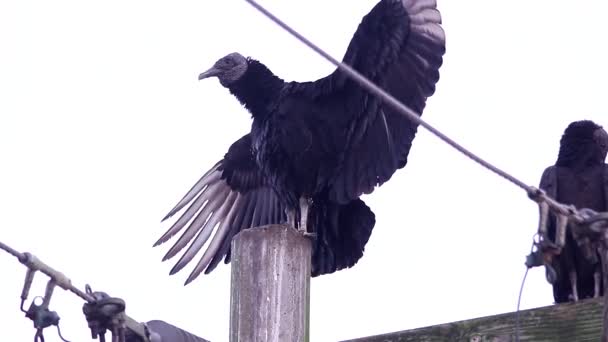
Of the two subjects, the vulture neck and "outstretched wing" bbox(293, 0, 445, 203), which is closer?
"outstretched wing" bbox(293, 0, 445, 203)

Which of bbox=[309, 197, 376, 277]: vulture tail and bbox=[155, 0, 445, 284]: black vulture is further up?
bbox=[155, 0, 445, 284]: black vulture

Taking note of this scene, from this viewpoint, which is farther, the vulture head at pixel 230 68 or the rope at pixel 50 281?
the vulture head at pixel 230 68

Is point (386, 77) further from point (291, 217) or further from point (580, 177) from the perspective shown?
point (580, 177)

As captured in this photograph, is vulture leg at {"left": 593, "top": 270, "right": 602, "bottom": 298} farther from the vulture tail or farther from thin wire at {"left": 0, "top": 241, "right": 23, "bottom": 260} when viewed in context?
thin wire at {"left": 0, "top": 241, "right": 23, "bottom": 260}

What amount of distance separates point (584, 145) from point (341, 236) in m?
1.21

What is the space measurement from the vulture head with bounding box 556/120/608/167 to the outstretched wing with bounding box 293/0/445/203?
2.29 ft

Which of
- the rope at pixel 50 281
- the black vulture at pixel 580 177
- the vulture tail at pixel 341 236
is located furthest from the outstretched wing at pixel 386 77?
the rope at pixel 50 281

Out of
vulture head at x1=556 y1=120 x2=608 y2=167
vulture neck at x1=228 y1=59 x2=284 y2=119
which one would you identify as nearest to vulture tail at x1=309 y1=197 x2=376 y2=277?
vulture neck at x1=228 y1=59 x2=284 y2=119

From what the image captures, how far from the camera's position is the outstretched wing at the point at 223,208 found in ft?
21.2

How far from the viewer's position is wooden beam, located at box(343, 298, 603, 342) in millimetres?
3242

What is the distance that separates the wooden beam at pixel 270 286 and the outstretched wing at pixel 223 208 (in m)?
2.55

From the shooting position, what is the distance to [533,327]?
3.31m

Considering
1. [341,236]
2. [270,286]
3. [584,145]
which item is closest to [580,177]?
[584,145]

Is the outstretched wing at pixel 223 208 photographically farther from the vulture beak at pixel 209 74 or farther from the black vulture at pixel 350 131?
the vulture beak at pixel 209 74
